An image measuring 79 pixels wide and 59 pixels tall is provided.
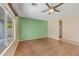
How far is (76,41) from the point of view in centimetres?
454

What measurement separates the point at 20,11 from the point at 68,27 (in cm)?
223

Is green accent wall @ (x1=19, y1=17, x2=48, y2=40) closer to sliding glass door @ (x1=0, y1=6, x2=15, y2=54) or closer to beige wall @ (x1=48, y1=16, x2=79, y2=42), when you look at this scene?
sliding glass door @ (x1=0, y1=6, x2=15, y2=54)

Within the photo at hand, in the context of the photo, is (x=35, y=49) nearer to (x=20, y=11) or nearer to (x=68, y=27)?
(x=20, y=11)

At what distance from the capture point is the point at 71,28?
4566mm

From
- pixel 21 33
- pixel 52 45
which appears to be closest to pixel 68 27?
pixel 52 45

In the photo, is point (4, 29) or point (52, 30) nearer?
point (4, 29)

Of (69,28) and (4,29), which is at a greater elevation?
(4,29)

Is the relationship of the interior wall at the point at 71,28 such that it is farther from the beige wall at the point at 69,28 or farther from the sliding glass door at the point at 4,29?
the sliding glass door at the point at 4,29

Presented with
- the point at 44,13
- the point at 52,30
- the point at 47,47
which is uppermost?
the point at 44,13

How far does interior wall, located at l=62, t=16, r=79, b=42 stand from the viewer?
4391 millimetres

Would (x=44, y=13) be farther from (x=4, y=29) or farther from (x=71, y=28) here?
(x=4, y=29)

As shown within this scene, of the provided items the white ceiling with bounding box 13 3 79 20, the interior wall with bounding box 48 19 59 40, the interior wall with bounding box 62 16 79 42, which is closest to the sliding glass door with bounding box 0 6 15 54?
the white ceiling with bounding box 13 3 79 20

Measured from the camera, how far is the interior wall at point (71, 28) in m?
4.39

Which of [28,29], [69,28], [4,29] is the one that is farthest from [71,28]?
[4,29]
